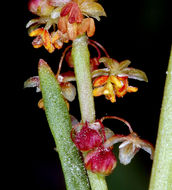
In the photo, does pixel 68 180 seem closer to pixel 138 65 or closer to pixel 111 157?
pixel 111 157

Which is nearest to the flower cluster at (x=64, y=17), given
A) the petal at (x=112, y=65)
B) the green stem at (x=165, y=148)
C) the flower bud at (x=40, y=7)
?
the flower bud at (x=40, y=7)

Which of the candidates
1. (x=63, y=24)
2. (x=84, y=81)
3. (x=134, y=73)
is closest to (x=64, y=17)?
(x=63, y=24)

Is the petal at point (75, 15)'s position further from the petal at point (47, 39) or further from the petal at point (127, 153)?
the petal at point (127, 153)

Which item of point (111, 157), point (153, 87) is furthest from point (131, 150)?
point (153, 87)

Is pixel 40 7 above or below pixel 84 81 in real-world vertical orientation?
above

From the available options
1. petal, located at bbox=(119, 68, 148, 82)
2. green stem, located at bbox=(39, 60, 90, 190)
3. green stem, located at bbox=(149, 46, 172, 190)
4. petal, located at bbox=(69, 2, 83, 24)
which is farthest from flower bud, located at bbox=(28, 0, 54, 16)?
green stem, located at bbox=(149, 46, 172, 190)

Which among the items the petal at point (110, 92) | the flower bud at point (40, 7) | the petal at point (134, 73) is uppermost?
the flower bud at point (40, 7)

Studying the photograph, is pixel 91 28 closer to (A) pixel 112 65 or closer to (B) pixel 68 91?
(A) pixel 112 65

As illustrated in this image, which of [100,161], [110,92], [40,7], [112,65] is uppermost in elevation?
[40,7]
